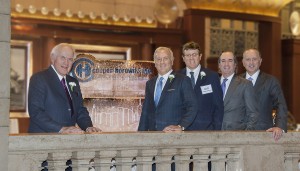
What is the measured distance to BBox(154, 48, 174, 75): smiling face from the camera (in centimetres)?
512

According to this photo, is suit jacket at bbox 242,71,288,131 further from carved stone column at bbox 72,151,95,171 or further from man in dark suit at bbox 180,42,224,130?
carved stone column at bbox 72,151,95,171

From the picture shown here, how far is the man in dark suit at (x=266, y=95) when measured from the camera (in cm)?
541

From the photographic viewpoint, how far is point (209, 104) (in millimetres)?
5348

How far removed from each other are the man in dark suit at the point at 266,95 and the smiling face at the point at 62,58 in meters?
1.58

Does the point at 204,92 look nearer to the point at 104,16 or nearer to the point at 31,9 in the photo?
the point at 31,9

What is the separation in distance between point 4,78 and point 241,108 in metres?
2.12

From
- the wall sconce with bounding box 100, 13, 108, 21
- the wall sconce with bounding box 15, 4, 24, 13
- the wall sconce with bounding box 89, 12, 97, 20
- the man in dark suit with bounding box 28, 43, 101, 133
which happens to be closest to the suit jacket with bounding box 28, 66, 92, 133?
the man in dark suit with bounding box 28, 43, 101, 133

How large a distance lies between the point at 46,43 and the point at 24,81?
0.65m

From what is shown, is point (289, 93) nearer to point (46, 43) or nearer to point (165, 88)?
point (46, 43)

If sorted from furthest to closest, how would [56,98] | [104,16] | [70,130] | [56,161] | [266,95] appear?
[104,16], [266,95], [56,98], [70,130], [56,161]

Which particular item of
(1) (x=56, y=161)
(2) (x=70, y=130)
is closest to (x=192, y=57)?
(2) (x=70, y=130)

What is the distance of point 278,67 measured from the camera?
12.5 m

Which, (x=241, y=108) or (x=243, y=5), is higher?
(x=243, y=5)

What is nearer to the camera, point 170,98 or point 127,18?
point 170,98
